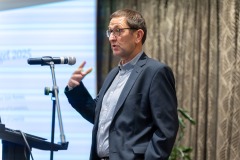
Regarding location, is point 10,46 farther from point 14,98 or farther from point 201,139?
point 201,139

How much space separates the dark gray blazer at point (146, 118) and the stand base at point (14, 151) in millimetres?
442

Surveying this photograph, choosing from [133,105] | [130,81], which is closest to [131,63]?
[130,81]

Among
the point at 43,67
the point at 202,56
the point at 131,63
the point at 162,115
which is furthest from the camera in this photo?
the point at 202,56

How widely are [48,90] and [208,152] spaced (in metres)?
2.28

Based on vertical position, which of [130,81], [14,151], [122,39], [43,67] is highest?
[122,39]

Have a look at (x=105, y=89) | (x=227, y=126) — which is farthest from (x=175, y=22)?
(x=105, y=89)

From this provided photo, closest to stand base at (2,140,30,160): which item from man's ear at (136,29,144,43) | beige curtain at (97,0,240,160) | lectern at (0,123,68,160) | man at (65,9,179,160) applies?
lectern at (0,123,68,160)

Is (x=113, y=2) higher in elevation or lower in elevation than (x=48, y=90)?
higher

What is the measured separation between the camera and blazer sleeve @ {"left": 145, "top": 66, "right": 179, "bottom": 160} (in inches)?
84.8

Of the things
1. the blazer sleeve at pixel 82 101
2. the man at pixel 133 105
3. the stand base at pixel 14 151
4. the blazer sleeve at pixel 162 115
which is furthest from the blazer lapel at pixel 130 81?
the stand base at pixel 14 151

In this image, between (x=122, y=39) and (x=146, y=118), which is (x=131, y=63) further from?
(x=146, y=118)

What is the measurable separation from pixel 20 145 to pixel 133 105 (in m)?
0.61

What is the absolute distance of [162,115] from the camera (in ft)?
7.22

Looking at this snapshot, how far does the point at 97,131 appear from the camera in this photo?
93.4 inches
